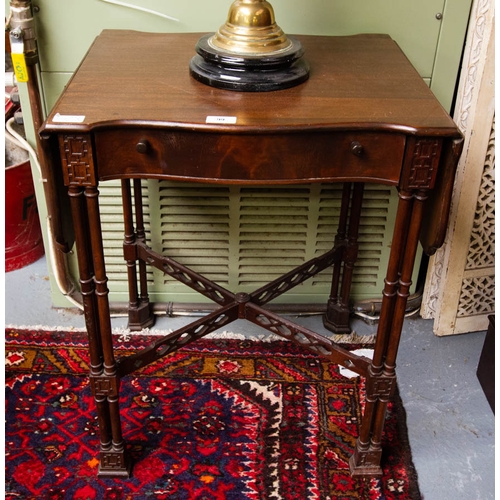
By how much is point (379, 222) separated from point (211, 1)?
0.93m

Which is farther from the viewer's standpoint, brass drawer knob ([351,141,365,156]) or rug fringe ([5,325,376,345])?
rug fringe ([5,325,376,345])

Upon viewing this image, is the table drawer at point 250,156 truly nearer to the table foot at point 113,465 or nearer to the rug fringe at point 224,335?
the table foot at point 113,465

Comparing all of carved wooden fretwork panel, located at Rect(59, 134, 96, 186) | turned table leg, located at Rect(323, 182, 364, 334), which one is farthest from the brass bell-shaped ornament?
turned table leg, located at Rect(323, 182, 364, 334)

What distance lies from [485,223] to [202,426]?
1151 mm

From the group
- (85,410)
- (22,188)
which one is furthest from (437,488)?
(22,188)

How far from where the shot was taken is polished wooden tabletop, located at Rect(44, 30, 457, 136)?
1.37m

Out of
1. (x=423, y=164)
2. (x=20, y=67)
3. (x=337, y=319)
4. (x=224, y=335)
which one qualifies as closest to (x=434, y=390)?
(x=337, y=319)

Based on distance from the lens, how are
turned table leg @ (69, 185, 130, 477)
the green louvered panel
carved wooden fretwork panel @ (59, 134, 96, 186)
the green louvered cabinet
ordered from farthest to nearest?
the green louvered panel → the green louvered cabinet → turned table leg @ (69, 185, 130, 477) → carved wooden fretwork panel @ (59, 134, 96, 186)

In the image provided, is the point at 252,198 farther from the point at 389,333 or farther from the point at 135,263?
the point at 389,333

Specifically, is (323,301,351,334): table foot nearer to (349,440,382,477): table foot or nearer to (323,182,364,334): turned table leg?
(323,182,364,334): turned table leg

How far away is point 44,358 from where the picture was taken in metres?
2.19

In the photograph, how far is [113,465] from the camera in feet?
5.94

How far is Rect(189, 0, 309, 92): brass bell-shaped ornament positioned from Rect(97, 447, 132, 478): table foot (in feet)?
3.41

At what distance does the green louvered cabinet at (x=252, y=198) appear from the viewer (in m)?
1.93
